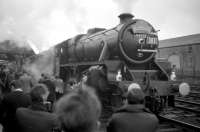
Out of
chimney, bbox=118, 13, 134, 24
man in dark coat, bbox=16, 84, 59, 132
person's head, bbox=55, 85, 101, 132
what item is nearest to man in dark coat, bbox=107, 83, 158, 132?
man in dark coat, bbox=16, 84, 59, 132

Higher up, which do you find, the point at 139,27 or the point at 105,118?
the point at 139,27

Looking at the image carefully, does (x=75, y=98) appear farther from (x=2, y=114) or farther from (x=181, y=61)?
(x=181, y=61)

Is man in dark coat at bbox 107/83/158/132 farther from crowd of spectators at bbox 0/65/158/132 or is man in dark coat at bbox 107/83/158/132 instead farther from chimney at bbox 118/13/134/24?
chimney at bbox 118/13/134/24

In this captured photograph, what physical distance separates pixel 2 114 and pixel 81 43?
298 inches

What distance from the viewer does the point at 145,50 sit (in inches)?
334

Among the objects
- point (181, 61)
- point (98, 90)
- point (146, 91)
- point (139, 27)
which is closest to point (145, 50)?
point (139, 27)

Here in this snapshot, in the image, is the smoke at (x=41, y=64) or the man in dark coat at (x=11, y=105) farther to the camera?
the smoke at (x=41, y=64)

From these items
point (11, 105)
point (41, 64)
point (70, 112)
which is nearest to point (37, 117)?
point (70, 112)

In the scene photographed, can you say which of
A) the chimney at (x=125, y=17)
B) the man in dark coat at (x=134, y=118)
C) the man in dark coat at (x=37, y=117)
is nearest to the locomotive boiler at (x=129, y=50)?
the chimney at (x=125, y=17)

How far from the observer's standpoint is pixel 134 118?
2.87 m

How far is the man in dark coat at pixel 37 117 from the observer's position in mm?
2814

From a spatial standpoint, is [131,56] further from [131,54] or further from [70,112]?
[70,112]

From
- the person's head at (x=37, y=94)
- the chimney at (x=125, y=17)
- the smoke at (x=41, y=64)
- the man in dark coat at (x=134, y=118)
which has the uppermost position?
the chimney at (x=125, y=17)

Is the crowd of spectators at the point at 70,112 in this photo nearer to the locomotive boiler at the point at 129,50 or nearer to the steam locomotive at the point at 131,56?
the steam locomotive at the point at 131,56
